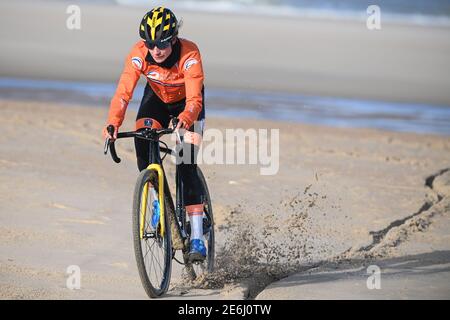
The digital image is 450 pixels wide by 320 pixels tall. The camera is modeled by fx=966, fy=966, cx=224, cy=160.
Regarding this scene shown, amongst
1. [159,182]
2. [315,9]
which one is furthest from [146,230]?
[315,9]

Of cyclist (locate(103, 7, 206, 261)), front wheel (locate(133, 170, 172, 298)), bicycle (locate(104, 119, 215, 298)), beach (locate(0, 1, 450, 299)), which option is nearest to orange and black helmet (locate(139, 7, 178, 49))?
cyclist (locate(103, 7, 206, 261))

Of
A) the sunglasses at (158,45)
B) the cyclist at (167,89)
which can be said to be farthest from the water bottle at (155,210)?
the sunglasses at (158,45)

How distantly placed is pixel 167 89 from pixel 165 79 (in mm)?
105

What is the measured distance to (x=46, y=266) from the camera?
732cm

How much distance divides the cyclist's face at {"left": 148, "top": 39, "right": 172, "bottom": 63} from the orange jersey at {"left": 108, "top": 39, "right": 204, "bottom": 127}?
0.10 metres

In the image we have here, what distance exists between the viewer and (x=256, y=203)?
10031 mm

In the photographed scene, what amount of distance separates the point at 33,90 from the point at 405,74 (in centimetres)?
868

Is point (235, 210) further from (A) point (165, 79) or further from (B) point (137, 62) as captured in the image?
(B) point (137, 62)

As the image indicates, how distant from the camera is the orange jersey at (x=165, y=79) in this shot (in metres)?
6.89

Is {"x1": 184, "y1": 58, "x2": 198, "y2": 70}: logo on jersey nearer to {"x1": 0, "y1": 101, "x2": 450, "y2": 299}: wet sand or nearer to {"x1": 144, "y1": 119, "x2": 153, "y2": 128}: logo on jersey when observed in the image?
{"x1": 144, "y1": 119, "x2": 153, "y2": 128}: logo on jersey

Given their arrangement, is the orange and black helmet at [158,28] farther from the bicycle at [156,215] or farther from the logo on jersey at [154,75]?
the bicycle at [156,215]

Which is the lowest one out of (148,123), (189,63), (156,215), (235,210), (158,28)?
(156,215)

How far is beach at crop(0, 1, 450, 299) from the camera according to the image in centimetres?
720
